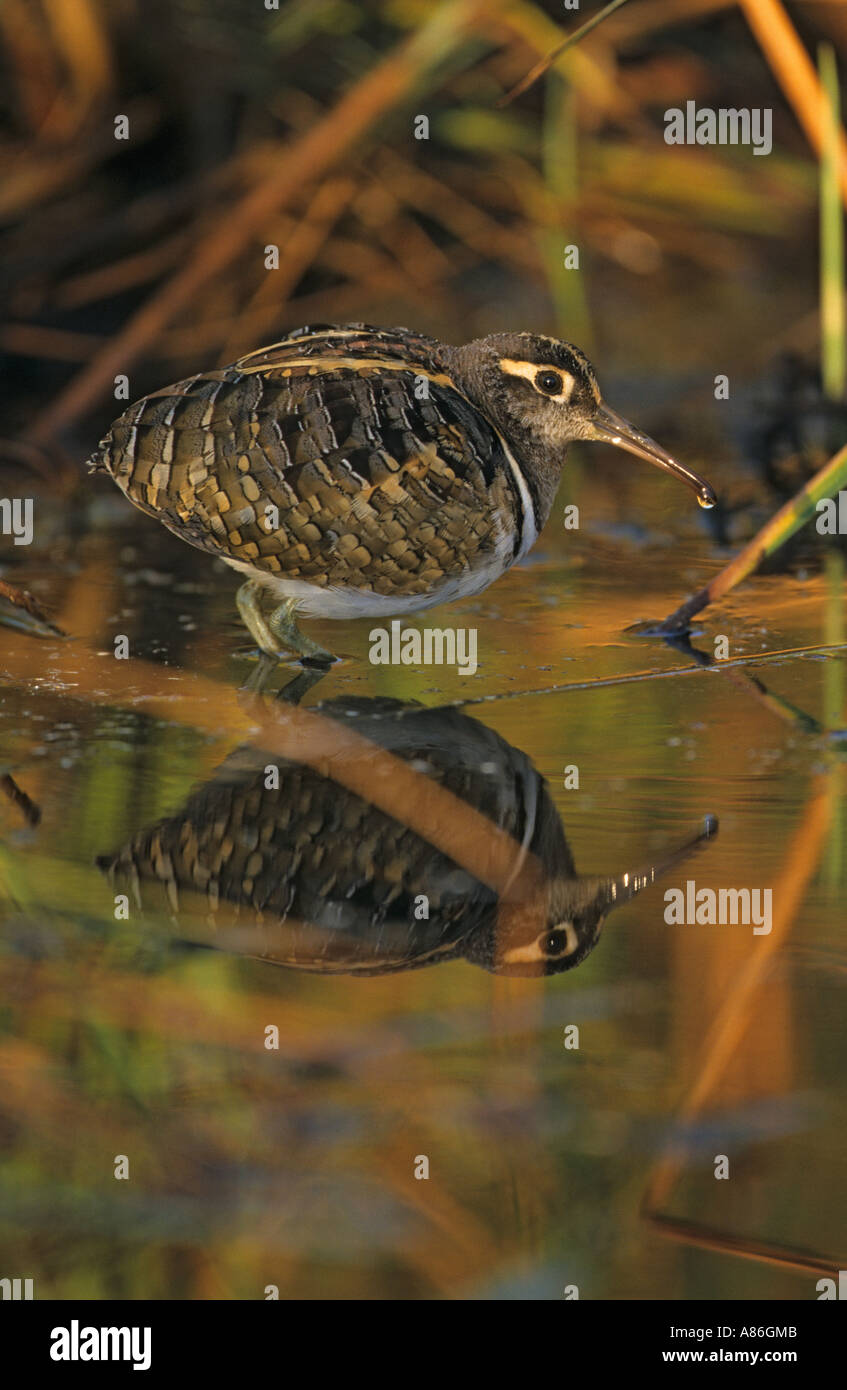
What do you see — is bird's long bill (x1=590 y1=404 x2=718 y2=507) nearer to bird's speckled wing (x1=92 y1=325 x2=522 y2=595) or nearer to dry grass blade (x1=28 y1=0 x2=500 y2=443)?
bird's speckled wing (x1=92 y1=325 x2=522 y2=595)

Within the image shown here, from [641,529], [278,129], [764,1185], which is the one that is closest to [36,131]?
[278,129]

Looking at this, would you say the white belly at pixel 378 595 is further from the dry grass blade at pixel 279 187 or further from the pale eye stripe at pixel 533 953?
the dry grass blade at pixel 279 187

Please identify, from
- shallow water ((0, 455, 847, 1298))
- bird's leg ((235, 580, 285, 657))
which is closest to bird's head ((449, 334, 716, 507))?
shallow water ((0, 455, 847, 1298))

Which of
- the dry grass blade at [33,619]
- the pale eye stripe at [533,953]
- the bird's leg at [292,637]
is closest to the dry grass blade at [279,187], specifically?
the dry grass blade at [33,619]

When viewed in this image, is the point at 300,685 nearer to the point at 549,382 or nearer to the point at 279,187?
the point at 549,382

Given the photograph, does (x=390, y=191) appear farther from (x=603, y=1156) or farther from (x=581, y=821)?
(x=603, y=1156)

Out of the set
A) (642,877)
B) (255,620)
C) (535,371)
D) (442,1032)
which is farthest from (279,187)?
(442,1032)
